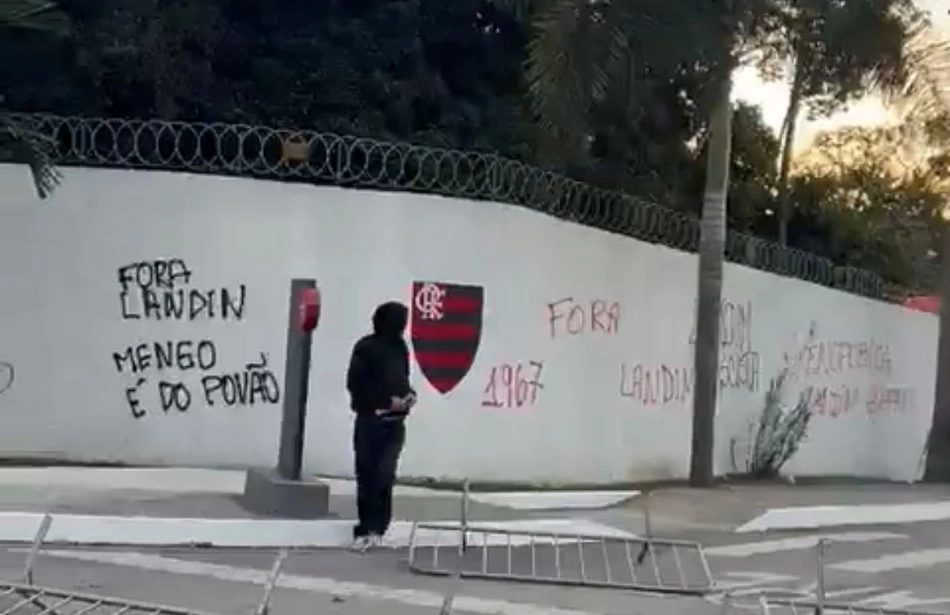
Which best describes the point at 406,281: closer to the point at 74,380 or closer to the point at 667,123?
the point at 74,380

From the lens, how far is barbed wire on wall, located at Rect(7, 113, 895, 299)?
13.6m

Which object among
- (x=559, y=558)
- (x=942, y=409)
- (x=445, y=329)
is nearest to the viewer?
(x=559, y=558)

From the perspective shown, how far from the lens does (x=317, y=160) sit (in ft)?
46.0

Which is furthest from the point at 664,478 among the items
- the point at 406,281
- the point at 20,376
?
the point at 20,376

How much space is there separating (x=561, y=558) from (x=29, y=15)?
6193mm

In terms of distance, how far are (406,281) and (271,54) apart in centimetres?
449

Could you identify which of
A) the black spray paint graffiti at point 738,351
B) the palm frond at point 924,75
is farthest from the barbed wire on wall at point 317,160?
the palm frond at point 924,75

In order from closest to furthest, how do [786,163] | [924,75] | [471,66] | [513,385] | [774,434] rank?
1. [513,385]
2. [924,75]
3. [774,434]
4. [471,66]
5. [786,163]

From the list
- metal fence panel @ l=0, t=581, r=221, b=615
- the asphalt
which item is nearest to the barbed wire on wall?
the asphalt

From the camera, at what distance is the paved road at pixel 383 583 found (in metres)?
8.52

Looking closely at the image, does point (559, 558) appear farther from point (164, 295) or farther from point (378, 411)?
point (164, 295)

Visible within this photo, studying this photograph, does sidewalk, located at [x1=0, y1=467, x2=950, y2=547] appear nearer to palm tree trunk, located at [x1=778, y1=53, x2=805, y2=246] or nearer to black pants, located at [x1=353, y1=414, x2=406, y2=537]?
black pants, located at [x1=353, y1=414, x2=406, y2=537]

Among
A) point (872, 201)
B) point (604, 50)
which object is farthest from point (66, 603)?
point (872, 201)

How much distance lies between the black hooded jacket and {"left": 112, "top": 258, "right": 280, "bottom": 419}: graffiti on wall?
3.23 m
